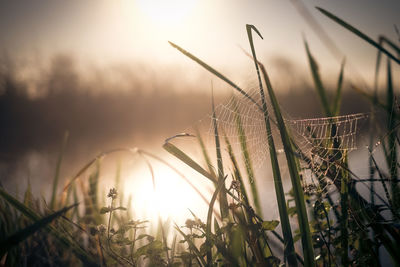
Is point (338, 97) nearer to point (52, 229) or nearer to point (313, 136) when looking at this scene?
point (313, 136)

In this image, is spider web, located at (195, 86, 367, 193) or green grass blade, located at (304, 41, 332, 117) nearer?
spider web, located at (195, 86, 367, 193)

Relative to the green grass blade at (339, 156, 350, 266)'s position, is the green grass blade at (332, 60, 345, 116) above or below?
above

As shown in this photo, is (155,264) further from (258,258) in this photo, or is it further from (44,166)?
(44,166)

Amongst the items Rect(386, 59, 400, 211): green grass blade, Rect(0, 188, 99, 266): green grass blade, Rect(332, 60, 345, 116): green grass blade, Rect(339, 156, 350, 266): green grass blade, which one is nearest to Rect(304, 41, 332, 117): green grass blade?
Rect(332, 60, 345, 116): green grass blade

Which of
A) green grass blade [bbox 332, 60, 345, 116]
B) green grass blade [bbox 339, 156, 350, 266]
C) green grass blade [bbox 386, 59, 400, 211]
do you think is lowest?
green grass blade [bbox 339, 156, 350, 266]

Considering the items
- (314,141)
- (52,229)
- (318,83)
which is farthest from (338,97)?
(52,229)

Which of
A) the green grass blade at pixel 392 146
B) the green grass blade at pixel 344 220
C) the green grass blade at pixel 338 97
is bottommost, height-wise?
the green grass blade at pixel 344 220

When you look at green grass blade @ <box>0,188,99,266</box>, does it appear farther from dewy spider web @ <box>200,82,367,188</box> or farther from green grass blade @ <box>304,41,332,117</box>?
green grass blade @ <box>304,41,332,117</box>

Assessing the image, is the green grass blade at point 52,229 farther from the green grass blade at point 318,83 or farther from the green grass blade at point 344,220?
the green grass blade at point 318,83

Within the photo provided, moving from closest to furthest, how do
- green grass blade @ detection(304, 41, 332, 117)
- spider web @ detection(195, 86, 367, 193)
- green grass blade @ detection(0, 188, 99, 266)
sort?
green grass blade @ detection(0, 188, 99, 266), spider web @ detection(195, 86, 367, 193), green grass blade @ detection(304, 41, 332, 117)

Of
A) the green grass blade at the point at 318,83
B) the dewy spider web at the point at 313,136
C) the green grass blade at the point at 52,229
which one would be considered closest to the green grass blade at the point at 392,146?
the dewy spider web at the point at 313,136

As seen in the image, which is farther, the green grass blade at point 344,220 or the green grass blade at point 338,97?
the green grass blade at point 338,97

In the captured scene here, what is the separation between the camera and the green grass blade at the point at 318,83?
5.37 feet

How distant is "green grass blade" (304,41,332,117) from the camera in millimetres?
1635
